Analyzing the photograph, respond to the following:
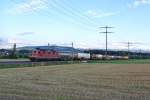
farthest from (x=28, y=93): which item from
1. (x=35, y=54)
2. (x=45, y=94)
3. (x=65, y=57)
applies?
(x=65, y=57)

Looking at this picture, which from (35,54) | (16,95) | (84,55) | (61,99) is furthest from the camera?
(84,55)

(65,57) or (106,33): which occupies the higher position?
(106,33)

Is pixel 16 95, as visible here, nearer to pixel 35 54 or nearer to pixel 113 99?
pixel 113 99

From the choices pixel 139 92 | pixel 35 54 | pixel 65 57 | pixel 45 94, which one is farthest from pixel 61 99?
pixel 65 57

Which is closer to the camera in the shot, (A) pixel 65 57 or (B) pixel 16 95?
(B) pixel 16 95

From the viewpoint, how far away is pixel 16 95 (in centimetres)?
1420

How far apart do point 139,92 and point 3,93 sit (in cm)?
568

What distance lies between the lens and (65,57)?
284ft

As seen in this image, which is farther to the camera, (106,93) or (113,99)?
(106,93)

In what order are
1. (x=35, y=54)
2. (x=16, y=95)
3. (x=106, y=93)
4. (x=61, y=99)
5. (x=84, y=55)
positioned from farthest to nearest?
(x=84, y=55) → (x=35, y=54) → (x=106, y=93) → (x=16, y=95) → (x=61, y=99)

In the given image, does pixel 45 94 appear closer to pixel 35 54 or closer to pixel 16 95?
pixel 16 95

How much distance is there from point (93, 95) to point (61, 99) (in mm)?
1918

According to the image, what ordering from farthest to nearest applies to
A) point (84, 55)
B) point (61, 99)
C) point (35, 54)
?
point (84, 55)
point (35, 54)
point (61, 99)

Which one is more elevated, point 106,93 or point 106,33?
point 106,33
